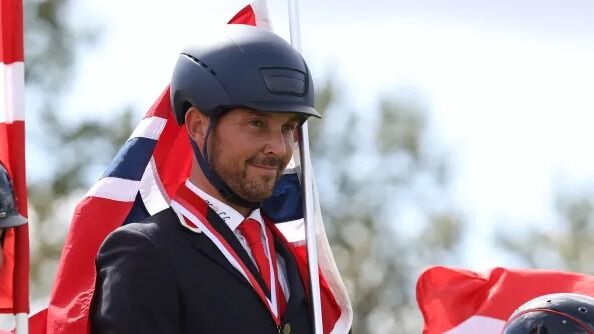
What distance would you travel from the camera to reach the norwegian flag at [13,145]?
723cm

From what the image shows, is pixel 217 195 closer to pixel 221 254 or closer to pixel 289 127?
pixel 221 254

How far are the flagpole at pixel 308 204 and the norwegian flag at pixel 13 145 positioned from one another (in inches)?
43.7

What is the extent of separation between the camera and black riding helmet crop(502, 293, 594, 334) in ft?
26.6

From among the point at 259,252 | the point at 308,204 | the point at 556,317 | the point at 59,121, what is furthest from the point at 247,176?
the point at 59,121

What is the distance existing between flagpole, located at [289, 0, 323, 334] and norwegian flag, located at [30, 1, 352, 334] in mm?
177

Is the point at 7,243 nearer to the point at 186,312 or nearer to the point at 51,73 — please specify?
the point at 186,312

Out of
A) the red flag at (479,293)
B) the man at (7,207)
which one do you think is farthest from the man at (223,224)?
the red flag at (479,293)

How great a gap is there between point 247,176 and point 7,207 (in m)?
1.38

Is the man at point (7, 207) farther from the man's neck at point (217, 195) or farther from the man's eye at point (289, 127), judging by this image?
the man's eye at point (289, 127)

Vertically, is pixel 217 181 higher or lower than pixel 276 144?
lower

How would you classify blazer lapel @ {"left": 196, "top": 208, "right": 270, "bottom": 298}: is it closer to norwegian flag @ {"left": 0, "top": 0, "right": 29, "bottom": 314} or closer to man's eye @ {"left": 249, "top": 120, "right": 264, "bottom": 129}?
man's eye @ {"left": 249, "top": 120, "right": 264, "bottom": 129}

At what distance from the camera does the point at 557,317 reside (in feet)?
26.8

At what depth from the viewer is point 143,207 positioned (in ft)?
25.8

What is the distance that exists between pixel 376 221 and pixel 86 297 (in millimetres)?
24983
